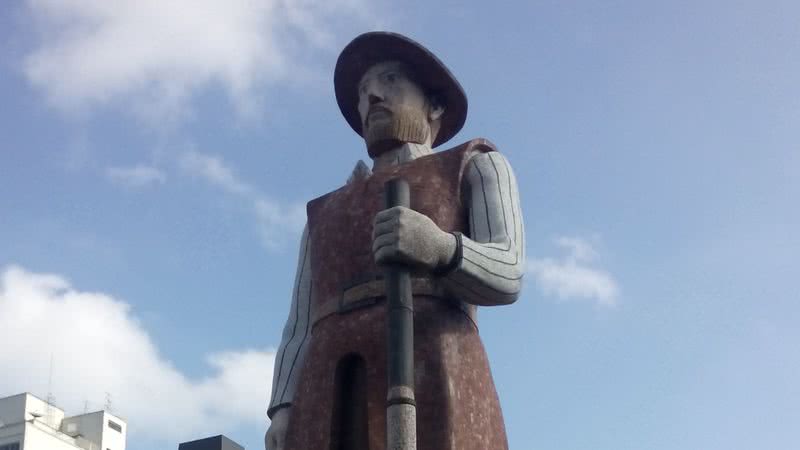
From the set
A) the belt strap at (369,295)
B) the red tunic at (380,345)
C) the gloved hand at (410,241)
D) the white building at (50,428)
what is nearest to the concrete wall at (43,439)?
the white building at (50,428)

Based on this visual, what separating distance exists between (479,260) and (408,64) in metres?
1.98

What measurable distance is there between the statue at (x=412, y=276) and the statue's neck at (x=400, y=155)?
0.01 m

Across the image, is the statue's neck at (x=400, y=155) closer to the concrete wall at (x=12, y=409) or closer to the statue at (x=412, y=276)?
the statue at (x=412, y=276)

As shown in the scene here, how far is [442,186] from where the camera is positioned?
264 inches

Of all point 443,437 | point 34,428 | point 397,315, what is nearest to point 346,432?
point 443,437

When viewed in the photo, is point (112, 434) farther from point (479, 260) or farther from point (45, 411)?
point (479, 260)

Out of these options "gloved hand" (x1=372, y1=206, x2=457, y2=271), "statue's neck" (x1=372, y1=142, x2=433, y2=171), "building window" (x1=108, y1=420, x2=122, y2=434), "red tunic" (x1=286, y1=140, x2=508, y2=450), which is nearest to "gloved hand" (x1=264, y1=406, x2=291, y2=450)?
"red tunic" (x1=286, y1=140, x2=508, y2=450)

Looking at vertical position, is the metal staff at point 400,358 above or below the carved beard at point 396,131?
below

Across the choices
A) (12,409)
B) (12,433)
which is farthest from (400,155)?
(12,409)

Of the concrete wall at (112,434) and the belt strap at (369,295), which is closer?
the belt strap at (369,295)

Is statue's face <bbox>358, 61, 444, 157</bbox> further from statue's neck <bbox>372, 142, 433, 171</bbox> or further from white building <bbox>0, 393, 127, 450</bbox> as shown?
white building <bbox>0, 393, 127, 450</bbox>

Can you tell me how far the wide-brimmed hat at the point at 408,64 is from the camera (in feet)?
24.2

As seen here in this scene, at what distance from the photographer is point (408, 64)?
746 cm

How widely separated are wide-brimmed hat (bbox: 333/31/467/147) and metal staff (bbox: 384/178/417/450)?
1.68 meters
